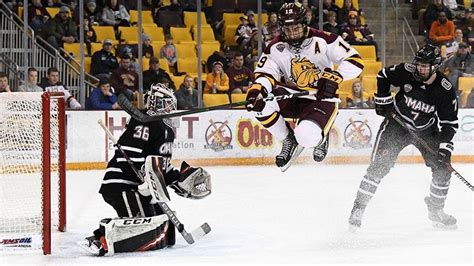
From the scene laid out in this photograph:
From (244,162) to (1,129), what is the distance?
4.66 m

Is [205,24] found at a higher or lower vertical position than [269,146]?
higher

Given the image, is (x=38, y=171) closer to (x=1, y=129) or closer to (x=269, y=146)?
(x=1, y=129)

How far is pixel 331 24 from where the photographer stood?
479 inches

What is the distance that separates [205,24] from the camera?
40.9ft

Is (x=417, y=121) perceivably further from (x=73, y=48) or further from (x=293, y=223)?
(x=73, y=48)

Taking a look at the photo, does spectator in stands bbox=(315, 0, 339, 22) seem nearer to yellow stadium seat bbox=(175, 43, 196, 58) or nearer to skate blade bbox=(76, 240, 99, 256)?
yellow stadium seat bbox=(175, 43, 196, 58)

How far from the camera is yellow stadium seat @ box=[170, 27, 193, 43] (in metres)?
12.3

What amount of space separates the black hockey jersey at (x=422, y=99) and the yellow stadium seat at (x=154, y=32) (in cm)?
568

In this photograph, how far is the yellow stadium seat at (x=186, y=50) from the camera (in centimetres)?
1212

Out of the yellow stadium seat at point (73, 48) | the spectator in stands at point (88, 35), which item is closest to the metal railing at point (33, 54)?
the yellow stadium seat at point (73, 48)

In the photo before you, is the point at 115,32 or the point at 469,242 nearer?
the point at 469,242

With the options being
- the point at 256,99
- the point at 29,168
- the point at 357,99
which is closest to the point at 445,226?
the point at 256,99

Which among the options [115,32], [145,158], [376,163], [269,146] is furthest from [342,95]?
[145,158]

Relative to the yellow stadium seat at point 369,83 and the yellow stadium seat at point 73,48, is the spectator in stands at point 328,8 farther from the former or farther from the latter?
the yellow stadium seat at point 73,48
